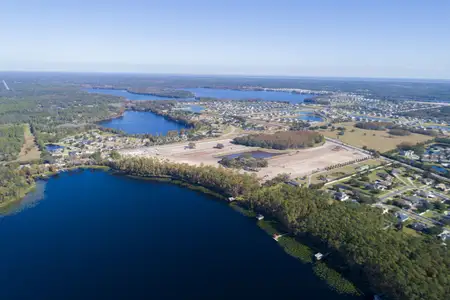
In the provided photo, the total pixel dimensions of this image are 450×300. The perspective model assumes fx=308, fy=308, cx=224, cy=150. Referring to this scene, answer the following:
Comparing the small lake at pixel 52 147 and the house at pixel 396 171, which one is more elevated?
the house at pixel 396 171

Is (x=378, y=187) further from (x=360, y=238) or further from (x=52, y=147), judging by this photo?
(x=52, y=147)

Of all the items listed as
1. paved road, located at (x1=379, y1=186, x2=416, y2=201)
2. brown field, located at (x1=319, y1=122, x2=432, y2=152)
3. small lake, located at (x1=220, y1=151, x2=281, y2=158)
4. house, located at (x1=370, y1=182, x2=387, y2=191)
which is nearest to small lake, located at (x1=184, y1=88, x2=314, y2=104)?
brown field, located at (x1=319, y1=122, x2=432, y2=152)

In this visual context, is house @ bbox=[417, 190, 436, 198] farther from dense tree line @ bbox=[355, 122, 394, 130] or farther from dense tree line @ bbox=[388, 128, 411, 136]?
dense tree line @ bbox=[355, 122, 394, 130]

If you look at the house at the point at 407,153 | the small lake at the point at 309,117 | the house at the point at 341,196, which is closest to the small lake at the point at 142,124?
the small lake at the point at 309,117

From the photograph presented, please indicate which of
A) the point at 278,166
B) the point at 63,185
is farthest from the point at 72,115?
the point at 278,166

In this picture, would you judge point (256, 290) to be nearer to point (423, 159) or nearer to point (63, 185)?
point (63, 185)

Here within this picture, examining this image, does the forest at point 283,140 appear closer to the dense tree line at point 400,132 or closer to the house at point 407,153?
the house at point 407,153
